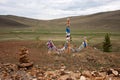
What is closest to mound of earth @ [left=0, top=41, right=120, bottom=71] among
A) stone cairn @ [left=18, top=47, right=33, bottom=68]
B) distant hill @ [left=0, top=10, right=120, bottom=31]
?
stone cairn @ [left=18, top=47, right=33, bottom=68]

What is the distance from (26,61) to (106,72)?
4917 millimetres

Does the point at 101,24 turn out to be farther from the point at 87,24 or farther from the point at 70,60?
the point at 70,60

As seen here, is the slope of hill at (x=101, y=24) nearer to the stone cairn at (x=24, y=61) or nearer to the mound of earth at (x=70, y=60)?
the mound of earth at (x=70, y=60)

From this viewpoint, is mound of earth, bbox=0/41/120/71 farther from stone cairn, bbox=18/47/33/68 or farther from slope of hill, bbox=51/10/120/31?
slope of hill, bbox=51/10/120/31

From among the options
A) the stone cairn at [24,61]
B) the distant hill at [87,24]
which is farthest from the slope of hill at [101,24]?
the stone cairn at [24,61]

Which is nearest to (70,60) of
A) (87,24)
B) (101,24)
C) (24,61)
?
(24,61)

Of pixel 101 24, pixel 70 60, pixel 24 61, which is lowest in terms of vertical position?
pixel 70 60

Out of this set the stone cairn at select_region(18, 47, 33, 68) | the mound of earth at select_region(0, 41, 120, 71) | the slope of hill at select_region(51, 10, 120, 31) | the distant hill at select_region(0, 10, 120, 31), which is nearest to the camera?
the stone cairn at select_region(18, 47, 33, 68)

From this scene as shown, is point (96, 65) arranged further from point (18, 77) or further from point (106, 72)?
point (18, 77)

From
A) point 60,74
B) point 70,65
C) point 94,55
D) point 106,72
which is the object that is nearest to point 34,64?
point 70,65

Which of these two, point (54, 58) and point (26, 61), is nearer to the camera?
point (26, 61)

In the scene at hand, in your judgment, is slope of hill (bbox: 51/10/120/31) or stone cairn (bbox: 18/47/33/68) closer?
stone cairn (bbox: 18/47/33/68)

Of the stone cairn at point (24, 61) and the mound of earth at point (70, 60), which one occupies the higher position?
the stone cairn at point (24, 61)

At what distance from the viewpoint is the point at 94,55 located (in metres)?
19.6
